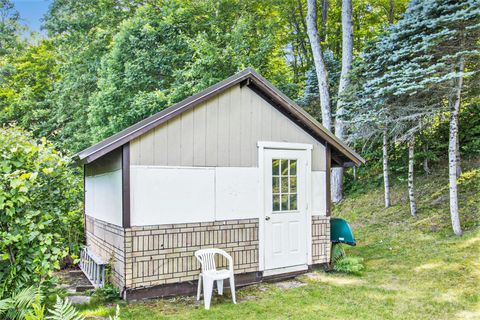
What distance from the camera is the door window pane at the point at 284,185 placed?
6.14 meters

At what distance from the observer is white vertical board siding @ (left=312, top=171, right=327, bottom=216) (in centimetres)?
654

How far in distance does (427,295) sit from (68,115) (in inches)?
632

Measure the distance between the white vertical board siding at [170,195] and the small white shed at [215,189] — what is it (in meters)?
0.01

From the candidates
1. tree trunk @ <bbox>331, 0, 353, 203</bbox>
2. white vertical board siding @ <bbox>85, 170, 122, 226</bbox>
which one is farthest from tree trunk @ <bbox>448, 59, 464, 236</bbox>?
white vertical board siding @ <bbox>85, 170, 122, 226</bbox>

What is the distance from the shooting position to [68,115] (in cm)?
1622

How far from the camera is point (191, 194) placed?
5355 mm

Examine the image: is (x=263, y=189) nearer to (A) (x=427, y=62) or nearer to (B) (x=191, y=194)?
(B) (x=191, y=194)

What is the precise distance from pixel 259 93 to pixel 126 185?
274 cm

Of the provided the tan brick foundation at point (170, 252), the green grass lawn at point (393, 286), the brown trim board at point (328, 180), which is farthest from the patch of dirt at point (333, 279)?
the brown trim board at point (328, 180)

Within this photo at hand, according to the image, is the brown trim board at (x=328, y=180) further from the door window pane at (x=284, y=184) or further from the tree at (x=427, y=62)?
the tree at (x=427, y=62)

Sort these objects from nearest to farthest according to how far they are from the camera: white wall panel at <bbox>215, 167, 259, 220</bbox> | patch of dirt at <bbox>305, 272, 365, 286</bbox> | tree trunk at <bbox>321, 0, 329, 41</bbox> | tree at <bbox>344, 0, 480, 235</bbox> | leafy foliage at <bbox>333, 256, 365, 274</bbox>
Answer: white wall panel at <bbox>215, 167, 259, 220</bbox>, patch of dirt at <bbox>305, 272, 365, 286</bbox>, leafy foliage at <bbox>333, 256, 365, 274</bbox>, tree at <bbox>344, 0, 480, 235</bbox>, tree trunk at <bbox>321, 0, 329, 41</bbox>

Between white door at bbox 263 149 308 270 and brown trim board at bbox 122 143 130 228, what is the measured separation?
2311 mm

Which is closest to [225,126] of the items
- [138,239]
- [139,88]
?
[138,239]

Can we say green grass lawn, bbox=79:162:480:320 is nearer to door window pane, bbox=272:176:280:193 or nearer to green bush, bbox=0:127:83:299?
green bush, bbox=0:127:83:299
